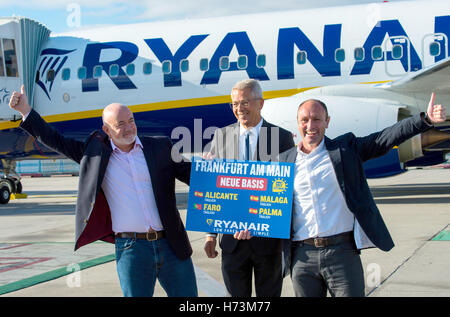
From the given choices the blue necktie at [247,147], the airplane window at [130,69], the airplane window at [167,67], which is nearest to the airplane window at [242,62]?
the airplane window at [167,67]

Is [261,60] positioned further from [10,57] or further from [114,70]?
[10,57]

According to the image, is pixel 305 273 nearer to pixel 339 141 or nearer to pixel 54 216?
pixel 339 141

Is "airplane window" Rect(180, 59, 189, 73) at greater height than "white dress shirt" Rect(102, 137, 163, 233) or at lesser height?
greater

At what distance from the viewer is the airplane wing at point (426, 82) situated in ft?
35.3

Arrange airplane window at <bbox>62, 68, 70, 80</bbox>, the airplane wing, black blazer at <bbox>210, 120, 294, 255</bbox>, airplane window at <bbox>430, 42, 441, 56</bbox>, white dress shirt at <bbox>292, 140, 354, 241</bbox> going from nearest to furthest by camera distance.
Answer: white dress shirt at <bbox>292, 140, 354, 241</bbox>
black blazer at <bbox>210, 120, 294, 255</bbox>
the airplane wing
airplane window at <bbox>430, 42, 441, 56</bbox>
airplane window at <bbox>62, 68, 70, 80</bbox>

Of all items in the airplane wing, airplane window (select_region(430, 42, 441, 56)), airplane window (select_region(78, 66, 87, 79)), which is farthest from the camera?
airplane window (select_region(78, 66, 87, 79))

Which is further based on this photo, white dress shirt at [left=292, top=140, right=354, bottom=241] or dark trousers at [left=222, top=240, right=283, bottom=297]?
dark trousers at [left=222, top=240, right=283, bottom=297]

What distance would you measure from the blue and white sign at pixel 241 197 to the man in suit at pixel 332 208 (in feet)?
0.37

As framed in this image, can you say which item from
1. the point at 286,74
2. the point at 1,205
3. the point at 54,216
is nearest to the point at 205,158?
the point at 286,74

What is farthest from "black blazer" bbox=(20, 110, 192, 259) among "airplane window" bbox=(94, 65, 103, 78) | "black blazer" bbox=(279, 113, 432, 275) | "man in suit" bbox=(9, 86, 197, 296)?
"airplane window" bbox=(94, 65, 103, 78)

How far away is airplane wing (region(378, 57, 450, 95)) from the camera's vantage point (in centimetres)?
1075

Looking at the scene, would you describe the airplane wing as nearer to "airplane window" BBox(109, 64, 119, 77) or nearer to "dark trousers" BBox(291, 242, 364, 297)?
"airplane window" BBox(109, 64, 119, 77)

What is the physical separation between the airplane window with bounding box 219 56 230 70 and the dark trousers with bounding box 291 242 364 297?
9473 millimetres

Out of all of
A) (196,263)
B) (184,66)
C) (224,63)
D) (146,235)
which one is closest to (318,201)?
(146,235)
